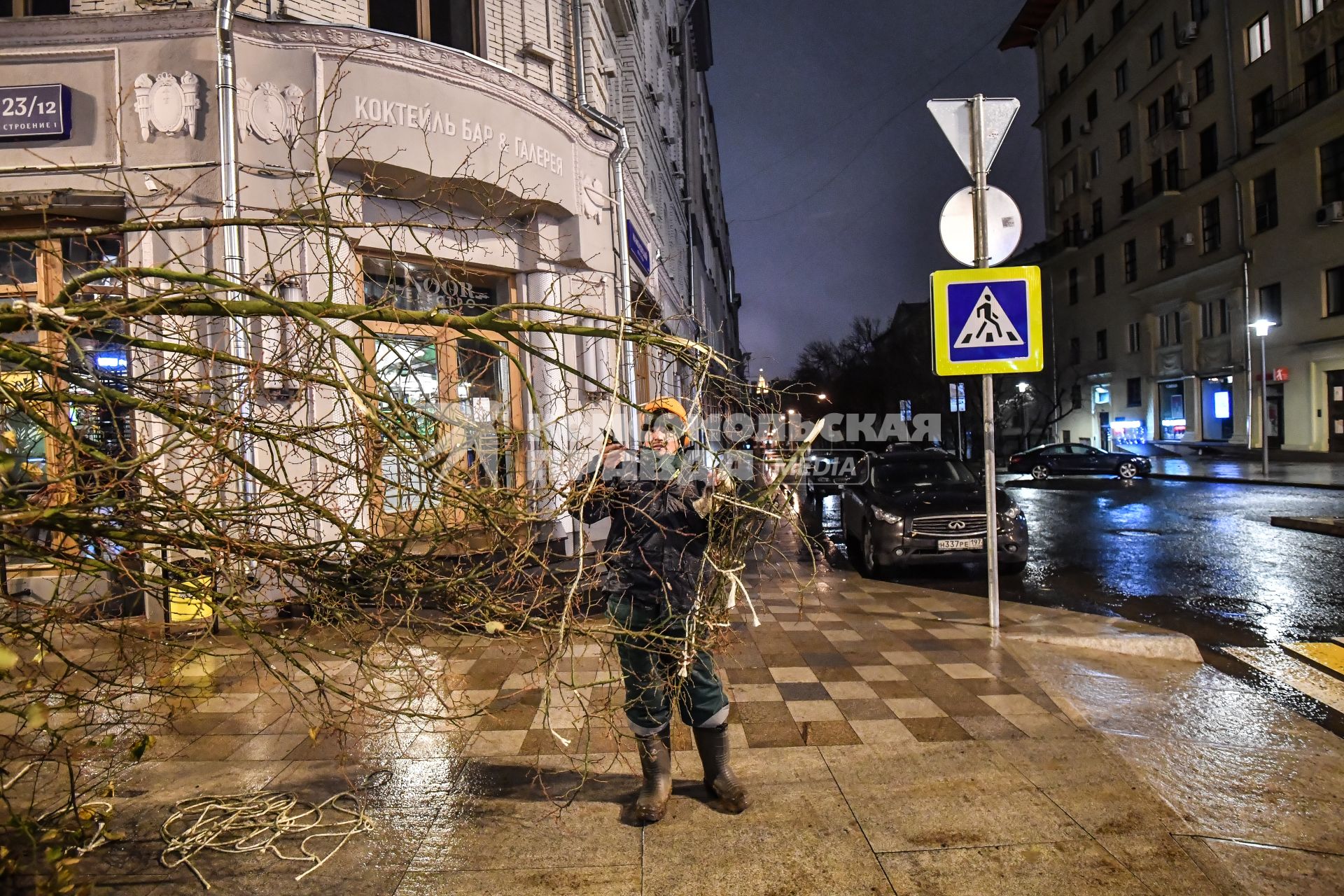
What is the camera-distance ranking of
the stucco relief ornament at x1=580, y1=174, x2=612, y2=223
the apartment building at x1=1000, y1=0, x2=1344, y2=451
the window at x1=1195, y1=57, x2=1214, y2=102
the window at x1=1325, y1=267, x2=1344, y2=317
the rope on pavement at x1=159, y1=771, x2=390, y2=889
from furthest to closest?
the window at x1=1195, y1=57, x2=1214, y2=102, the apartment building at x1=1000, y1=0, x2=1344, y2=451, the window at x1=1325, y1=267, x2=1344, y2=317, the stucco relief ornament at x1=580, y1=174, x2=612, y2=223, the rope on pavement at x1=159, y1=771, x2=390, y2=889

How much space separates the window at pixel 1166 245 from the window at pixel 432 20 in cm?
3792

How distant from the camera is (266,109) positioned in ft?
24.0

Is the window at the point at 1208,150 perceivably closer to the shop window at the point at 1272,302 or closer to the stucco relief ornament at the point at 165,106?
the shop window at the point at 1272,302

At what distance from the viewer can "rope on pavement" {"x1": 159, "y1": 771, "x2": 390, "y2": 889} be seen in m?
3.03

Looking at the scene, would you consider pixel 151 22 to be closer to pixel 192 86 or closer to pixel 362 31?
pixel 192 86

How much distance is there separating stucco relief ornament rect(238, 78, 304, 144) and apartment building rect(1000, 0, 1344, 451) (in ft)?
80.6

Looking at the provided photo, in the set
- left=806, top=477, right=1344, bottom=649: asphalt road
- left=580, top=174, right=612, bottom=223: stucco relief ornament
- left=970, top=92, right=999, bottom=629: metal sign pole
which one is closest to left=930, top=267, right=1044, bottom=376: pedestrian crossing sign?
left=970, top=92, right=999, bottom=629: metal sign pole

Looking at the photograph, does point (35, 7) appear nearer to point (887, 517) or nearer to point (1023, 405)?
point (887, 517)

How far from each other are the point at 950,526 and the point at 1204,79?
3670cm

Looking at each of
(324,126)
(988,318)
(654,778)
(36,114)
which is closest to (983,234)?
(988,318)

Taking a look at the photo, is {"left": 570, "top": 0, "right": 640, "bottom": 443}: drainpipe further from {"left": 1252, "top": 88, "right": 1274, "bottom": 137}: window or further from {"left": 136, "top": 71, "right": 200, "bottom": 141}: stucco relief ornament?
{"left": 1252, "top": 88, "right": 1274, "bottom": 137}: window

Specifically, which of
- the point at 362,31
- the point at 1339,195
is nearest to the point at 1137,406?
the point at 1339,195

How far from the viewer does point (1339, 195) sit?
26750mm

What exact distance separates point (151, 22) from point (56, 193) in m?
1.87
